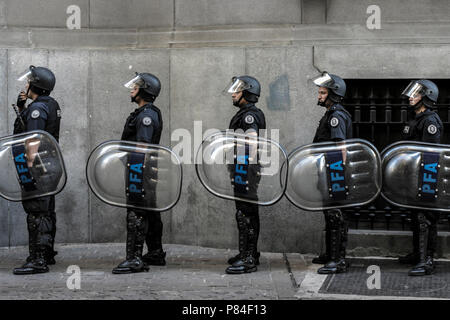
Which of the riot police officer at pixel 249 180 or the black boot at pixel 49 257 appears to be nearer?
the riot police officer at pixel 249 180

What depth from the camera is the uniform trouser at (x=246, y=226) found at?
932 cm

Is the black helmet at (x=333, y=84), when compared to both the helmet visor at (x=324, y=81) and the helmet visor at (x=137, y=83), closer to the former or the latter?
the helmet visor at (x=324, y=81)

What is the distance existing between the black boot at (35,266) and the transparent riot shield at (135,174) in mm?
961

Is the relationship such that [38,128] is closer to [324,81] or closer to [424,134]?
[324,81]

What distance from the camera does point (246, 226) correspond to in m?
9.34

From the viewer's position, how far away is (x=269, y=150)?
29.8 ft

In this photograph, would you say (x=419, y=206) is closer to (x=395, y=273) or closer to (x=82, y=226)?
(x=395, y=273)

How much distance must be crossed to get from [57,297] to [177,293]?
1.14 meters

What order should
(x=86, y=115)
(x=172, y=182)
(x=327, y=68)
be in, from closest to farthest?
(x=172, y=182)
(x=327, y=68)
(x=86, y=115)

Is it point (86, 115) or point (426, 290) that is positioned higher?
point (86, 115)

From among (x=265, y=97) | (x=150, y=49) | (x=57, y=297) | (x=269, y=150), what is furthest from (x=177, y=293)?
(x=150, y=49)

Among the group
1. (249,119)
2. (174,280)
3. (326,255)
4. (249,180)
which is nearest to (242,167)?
(249,180)

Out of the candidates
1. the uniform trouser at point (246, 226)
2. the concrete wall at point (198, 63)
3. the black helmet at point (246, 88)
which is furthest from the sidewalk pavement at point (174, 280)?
the black helmet at point (246, 88)

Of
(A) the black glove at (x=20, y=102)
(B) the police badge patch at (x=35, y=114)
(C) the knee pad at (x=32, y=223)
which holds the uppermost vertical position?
(A) the black glove at (x=20, y=102)
